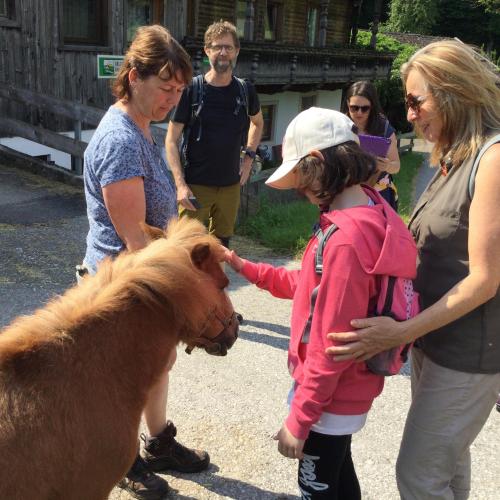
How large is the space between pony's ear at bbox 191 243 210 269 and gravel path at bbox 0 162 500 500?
4.77ft

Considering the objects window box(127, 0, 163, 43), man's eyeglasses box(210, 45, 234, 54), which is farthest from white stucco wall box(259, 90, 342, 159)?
man's eyeglasses box(210, 45, 234, 54)

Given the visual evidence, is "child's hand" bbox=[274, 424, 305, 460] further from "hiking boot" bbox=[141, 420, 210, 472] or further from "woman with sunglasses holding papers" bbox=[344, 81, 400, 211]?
"woman with sunglasses holding papers" bbox=[344, 81, 400, 211]

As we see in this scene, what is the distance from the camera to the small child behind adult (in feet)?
5.22

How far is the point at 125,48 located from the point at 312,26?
11170 mm

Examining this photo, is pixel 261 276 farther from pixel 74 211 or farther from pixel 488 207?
pixel 74 211

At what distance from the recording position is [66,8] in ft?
31.0

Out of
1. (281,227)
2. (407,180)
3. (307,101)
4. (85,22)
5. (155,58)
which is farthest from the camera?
(307,101)

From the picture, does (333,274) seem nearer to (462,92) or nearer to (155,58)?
(462,92)

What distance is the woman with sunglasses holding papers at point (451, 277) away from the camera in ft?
5.25

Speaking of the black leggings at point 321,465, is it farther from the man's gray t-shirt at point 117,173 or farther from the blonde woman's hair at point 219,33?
the blonde woman's hair at point 219,33

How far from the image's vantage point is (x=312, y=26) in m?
19.6

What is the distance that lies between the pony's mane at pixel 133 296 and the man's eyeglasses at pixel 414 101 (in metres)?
0.85

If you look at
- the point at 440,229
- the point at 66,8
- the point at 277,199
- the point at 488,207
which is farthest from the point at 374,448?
the point at 66,8

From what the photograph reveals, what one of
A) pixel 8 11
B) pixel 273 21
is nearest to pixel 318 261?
pixel 8 11
